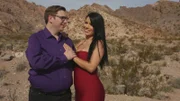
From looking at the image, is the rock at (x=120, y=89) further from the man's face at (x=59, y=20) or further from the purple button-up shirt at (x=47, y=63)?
the man's face at (x=59, y=20)

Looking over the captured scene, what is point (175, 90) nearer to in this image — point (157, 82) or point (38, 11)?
point (157, 82)

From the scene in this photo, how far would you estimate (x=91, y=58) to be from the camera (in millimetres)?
3795

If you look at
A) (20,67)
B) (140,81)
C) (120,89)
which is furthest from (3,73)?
(140,81)

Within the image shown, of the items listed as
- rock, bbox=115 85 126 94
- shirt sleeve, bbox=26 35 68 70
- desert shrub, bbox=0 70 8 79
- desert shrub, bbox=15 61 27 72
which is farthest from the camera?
desert shrub, bbox=15 61 27 72

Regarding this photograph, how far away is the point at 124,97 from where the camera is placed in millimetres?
7844

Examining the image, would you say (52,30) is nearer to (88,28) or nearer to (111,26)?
(88,28)

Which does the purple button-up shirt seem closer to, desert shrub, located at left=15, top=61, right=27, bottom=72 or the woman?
the woman

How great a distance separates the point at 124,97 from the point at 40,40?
4573mm

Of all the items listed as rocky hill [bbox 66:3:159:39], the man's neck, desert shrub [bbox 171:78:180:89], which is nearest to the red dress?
the man's neck

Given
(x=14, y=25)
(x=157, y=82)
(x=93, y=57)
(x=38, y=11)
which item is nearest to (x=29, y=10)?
(x=38, y=11)

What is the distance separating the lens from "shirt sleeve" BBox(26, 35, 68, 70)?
3.47 meters

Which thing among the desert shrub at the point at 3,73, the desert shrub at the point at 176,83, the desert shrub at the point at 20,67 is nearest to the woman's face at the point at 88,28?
the desert shrub at the point at 176,83

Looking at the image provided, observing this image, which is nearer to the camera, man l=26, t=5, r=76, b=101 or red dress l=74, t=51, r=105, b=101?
man l=26, t=5, r=76, b=101

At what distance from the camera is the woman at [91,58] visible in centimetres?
381
